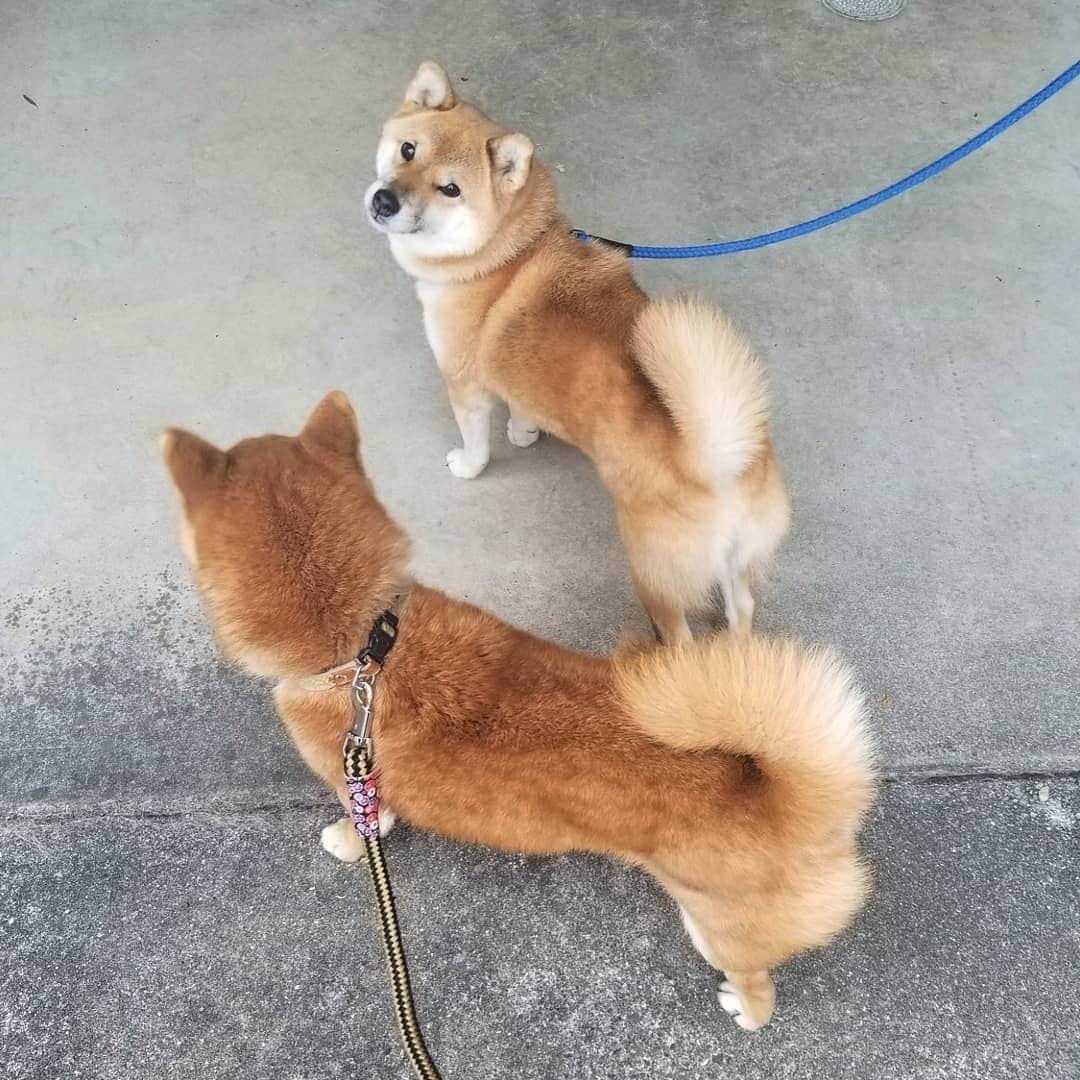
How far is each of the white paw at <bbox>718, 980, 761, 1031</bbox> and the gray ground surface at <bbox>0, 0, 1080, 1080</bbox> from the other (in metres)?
0.03

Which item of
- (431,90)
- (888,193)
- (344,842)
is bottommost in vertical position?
(344,842)

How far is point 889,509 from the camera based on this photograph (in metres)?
2.43

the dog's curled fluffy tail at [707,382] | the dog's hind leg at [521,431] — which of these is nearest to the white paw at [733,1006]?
the dog's curled fluffy tail at [707,382]

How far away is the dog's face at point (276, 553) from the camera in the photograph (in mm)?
1335

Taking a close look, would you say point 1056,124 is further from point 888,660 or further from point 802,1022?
point 802,1022

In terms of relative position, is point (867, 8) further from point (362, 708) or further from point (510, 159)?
point (362, 708)

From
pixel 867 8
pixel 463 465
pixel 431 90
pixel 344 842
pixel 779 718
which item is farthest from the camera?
pixel 867 8

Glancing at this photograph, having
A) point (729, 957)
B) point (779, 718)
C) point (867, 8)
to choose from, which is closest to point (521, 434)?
point (779, 718)

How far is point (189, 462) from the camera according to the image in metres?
1.35

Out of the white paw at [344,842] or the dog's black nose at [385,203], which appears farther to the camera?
the dog's black nose at [385,203]

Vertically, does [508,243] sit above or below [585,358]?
above

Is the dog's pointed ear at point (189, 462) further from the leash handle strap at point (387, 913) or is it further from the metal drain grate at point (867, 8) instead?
the metal drain grate at point (867, 8)

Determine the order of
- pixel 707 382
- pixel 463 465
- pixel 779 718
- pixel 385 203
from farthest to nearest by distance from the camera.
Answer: pixel 463 465 < pixel 385 203 < pixel 707 382 < pixel 779 718

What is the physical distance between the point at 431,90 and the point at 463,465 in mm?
1096
